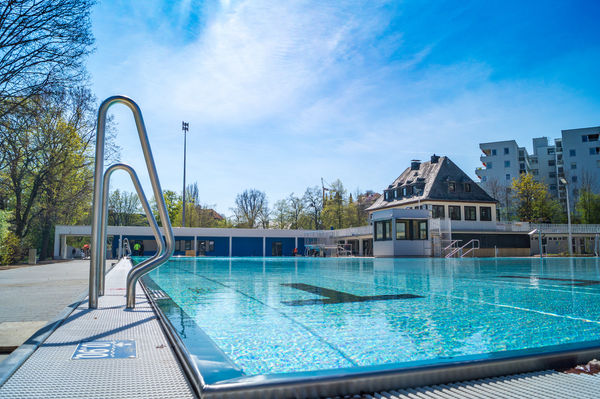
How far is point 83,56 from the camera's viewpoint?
1069 cm

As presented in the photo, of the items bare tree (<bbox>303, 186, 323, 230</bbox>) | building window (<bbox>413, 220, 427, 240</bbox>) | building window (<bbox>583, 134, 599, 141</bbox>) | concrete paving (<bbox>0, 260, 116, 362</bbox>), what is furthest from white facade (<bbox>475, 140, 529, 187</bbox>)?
concrete paving (<bbox>0, 260, 116, 362</bbox>)

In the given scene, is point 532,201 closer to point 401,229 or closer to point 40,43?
point 401,229

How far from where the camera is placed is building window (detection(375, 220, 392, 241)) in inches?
1189

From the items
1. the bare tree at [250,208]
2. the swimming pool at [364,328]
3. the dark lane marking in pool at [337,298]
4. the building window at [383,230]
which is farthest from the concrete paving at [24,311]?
the bare tree at [250,208]

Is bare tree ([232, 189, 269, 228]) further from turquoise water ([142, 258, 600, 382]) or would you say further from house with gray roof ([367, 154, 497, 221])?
turquoise water ([142, 258, 600, 382])

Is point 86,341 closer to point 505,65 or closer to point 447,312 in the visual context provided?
point 447,312

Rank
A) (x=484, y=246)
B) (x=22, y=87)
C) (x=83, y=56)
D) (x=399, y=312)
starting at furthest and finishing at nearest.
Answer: (x=484, y=246), (x=83, y=56), (x=22, y=87), (x=399, y=312)

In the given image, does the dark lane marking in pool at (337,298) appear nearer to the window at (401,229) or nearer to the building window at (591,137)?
the window at (401,229)

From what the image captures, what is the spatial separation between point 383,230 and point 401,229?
161cm

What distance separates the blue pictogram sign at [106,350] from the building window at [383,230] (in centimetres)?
2823

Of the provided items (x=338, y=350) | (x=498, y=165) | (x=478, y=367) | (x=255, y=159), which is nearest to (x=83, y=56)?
(x=338, y=350)

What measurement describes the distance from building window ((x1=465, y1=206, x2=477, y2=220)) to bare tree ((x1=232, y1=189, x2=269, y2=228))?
25.1m

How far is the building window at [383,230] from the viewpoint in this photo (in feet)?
99.1

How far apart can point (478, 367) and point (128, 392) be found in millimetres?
1680
